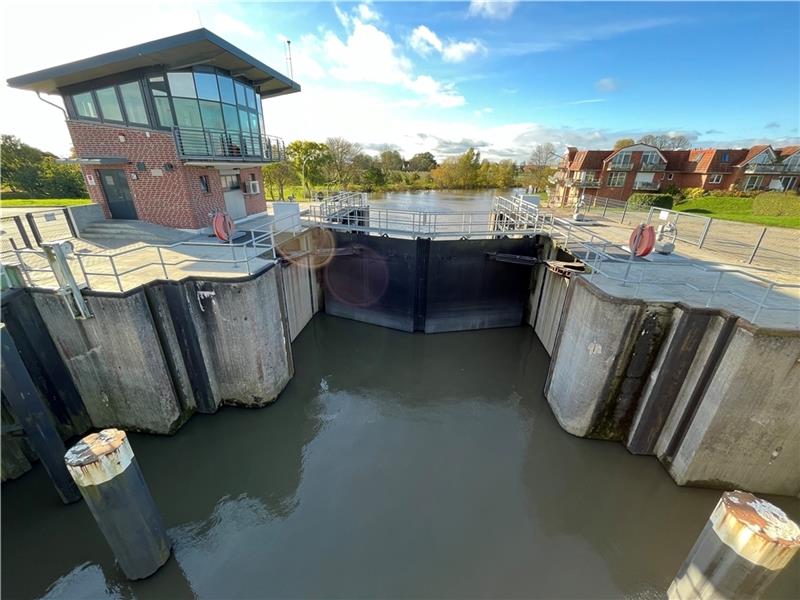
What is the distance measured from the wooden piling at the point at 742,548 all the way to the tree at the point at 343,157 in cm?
4805

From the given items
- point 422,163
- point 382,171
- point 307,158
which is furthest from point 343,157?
point 422,163

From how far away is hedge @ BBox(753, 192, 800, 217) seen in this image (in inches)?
872

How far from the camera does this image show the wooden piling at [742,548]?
3.83 m

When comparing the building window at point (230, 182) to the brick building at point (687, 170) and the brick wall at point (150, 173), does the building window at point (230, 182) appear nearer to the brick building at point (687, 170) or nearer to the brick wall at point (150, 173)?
the brick wall at point (150, 173)

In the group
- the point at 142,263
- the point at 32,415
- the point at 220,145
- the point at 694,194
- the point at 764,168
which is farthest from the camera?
the point at 764,168

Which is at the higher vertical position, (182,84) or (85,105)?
(182,84)

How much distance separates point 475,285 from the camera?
43.0 feet

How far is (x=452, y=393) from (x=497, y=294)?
16.6 feet

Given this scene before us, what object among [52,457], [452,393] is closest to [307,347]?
[452,393]

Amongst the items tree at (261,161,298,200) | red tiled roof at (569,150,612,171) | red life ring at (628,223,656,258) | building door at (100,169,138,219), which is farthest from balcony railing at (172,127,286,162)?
red tiled roof at (569,150,612,171)

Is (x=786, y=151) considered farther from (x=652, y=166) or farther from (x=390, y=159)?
(x=390, y=159)

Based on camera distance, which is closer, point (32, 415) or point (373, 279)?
point (32, 415)

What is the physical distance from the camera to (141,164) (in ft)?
37.7

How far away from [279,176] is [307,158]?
6385mm
